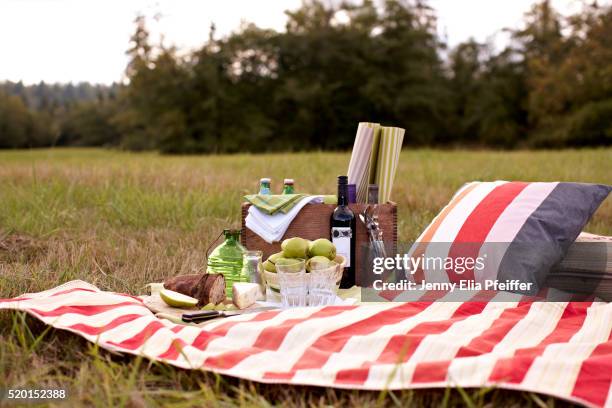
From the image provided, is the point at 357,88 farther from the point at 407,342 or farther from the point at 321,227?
the point at 407,342

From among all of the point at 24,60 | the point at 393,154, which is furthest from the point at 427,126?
the point at 393,154

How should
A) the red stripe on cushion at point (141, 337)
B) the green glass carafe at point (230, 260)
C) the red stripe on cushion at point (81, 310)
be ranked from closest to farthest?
the red stripe on cushion at point (141, 337)
the red stripe on cushion at point (81, 310)
the green glass carafe at point (230, 260)

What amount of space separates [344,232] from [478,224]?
59 cm

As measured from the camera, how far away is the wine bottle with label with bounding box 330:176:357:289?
245cm

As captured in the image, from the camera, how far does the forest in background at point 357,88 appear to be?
2252cm

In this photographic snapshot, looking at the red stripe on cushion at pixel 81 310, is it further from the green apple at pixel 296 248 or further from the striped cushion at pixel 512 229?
the striped cushion at pixel 512 229

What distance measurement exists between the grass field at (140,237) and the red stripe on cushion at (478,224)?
101 cm

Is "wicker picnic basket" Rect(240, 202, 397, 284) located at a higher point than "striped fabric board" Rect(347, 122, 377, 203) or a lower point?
lower

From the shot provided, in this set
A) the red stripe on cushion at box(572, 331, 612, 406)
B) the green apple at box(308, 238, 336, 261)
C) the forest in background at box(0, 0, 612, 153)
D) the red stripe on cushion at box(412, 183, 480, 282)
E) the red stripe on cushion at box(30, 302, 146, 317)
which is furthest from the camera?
the forest in background at box(0, 0, 612, 153)

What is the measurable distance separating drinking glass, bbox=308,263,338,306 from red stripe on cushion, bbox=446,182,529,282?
1.88 feet

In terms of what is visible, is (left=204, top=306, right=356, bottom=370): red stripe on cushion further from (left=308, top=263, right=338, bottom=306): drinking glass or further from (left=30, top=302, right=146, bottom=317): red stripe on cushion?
(left=30, top=302, right=146, bottom=317): red stripe on cushion

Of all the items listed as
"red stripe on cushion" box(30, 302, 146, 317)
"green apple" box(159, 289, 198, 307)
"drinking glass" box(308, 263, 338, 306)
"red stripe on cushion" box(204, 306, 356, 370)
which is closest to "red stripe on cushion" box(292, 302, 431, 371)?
"red stripe on cushion" box(204, 306, 356, 370)

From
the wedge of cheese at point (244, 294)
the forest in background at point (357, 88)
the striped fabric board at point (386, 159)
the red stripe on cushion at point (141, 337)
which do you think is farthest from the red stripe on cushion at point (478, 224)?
the forest in background at point (357, 88)

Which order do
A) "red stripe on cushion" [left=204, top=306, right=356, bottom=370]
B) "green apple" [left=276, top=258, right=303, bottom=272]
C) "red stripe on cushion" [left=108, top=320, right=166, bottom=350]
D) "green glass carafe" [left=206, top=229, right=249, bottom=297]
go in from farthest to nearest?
"green glass carafe" [left=206, top=229, right=249, bottom=297] → "green apple" [left=276, top=258, right=303, bottom=272] → "red stripe on cushion" [left=108, top=320, right=166, bottom=350] → "red stripe on cushion" [left=204, top=306, right=356, bottom=370]
